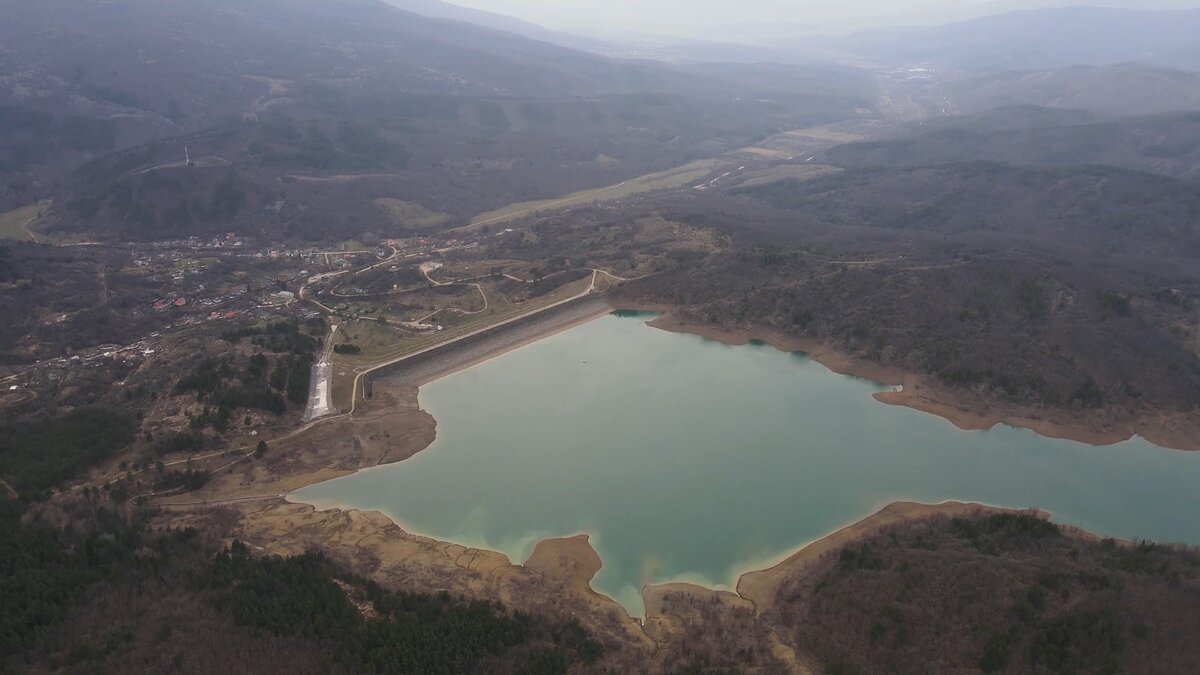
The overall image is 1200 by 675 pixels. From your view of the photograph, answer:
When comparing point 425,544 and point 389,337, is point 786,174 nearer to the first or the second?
point 389,337

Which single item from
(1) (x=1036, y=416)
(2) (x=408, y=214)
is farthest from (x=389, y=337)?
(2) (x=408, y=214)

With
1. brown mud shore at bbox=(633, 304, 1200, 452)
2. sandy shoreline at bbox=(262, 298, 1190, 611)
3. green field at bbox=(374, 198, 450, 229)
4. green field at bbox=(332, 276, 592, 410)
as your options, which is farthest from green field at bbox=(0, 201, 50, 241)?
brown mud shore at bbox=(633, 304, 1200, 452)

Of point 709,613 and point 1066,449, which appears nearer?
point 709,613

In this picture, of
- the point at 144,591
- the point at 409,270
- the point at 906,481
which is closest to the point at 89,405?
the point at 144,591

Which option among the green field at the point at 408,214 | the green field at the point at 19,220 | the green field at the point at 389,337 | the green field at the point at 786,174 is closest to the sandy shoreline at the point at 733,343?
the green field at the point at 389,337

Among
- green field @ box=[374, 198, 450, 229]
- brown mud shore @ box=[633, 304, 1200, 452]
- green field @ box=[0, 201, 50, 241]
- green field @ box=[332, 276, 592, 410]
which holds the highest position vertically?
brown mud shore @ box=[633, 304, 1200, 452]

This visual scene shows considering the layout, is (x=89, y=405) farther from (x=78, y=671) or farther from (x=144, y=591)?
(x=78, y=671)

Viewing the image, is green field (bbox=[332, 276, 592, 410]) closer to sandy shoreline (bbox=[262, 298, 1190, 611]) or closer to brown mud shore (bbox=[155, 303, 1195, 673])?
sandy shoreline (bbox=[262, 298, 1190, 611])
